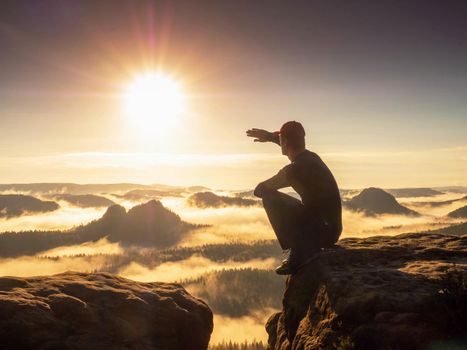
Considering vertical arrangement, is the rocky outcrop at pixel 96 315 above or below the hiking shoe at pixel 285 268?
below

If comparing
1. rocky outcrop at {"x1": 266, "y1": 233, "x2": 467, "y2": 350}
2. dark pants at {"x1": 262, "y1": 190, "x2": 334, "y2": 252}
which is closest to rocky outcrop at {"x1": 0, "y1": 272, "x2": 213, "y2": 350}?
rocky outcrop at {"x1": 266, "y1": 233, "x2": 467, "y2": 350}

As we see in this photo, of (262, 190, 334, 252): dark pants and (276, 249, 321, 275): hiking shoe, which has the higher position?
(262, 190, 334, 252): dark pants

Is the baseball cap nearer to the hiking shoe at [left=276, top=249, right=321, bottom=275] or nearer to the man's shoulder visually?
the man's shoulder

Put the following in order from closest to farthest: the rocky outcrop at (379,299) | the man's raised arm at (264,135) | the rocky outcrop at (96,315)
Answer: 1. the rocky outcrop at (379,299)
2. the rocky outcrop at (96,315)
3. the man's raised arm at (264,135)

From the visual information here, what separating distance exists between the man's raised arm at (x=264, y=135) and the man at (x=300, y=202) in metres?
2.40

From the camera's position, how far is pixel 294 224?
13.3 metres

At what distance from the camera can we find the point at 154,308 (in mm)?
14930

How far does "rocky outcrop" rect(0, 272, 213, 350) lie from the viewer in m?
11.4

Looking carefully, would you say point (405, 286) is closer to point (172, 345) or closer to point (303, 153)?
point (303, 153)

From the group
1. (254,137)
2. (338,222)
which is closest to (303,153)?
(338,222)

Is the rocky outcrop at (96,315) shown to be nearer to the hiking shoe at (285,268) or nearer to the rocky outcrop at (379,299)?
the rocky outcrop at (379,299)

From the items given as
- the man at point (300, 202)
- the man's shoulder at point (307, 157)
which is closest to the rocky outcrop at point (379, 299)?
the man at point (300, 202)

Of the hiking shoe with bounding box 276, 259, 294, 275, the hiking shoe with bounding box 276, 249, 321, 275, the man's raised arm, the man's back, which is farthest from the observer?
the man's raised arm

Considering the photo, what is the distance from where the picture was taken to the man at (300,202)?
13.1 m
